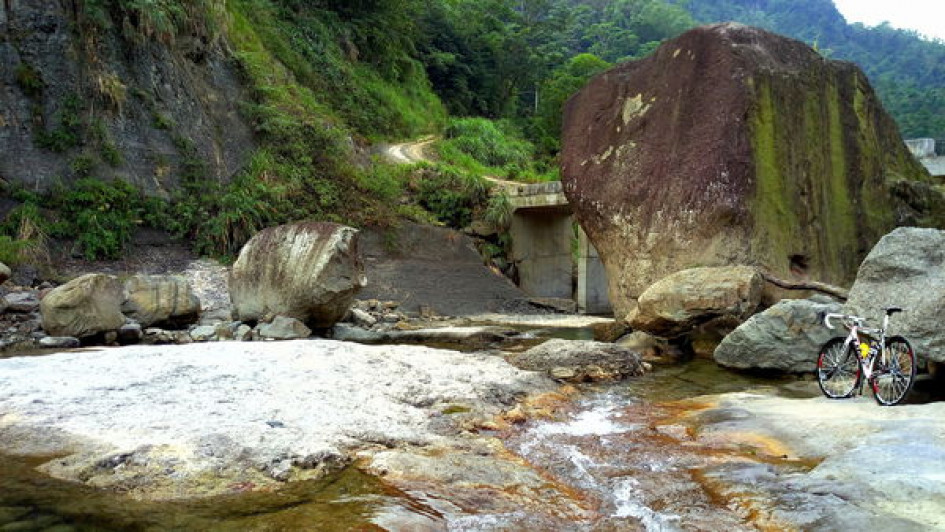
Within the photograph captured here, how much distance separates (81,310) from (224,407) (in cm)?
631

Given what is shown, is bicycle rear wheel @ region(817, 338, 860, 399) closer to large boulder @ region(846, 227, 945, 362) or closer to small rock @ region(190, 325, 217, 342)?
large boulder @ region(846, 227, 945, 362)

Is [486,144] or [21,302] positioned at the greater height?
[486,144]

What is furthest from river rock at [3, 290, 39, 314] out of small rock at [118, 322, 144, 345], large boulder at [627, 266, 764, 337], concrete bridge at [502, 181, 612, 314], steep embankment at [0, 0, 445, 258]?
concrete bridge at [502, 181, 612, 314]

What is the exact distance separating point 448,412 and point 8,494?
3.33 metres

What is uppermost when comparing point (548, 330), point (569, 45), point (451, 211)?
point (569, 45)

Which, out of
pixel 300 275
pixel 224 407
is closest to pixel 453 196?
pixel 300 275

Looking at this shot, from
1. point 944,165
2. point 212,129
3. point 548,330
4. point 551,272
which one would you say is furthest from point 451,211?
point 944,165

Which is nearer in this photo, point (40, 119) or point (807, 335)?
point (807, 335)

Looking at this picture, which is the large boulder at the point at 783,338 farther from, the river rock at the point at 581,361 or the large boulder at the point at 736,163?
the large boulder at the point at 736,163

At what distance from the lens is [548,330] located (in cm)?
1491

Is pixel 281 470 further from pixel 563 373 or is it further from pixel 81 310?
pixel 81 310

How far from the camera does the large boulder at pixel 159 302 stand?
11.3m

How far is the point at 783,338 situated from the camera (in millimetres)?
8422

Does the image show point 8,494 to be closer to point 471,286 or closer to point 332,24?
point 471,286
